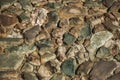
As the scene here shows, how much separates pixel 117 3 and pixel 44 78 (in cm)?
202

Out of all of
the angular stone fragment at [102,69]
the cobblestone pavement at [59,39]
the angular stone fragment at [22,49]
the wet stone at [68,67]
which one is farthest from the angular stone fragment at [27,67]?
the angular stone fragment at [102,69]

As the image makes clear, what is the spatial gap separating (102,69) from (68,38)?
29.3 inches

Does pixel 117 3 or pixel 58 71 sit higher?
pixel 117 3

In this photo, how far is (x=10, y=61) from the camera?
443cm

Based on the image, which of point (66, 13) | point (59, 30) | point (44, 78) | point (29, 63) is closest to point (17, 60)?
point (29, 63)

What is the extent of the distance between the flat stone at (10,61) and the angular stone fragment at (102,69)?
985 mm

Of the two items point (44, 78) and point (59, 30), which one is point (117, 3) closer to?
point (59, 30)

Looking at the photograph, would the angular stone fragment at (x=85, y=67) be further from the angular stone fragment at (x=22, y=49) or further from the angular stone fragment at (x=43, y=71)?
the angular stone fragment at (x=22, y=49)

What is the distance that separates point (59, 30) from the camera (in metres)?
4.96

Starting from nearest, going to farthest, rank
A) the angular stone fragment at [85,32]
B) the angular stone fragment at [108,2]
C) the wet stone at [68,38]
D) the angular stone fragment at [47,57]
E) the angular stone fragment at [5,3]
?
the angular stone fragment at [47,57] → the wet stone at [68,38] → the angular stone fragment at [85,32] → the angular stone fragment at [5,3] → the angular stone fragment at [108,2]

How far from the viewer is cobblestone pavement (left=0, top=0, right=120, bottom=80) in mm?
4363

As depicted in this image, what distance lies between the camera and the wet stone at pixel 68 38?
15.7 feet

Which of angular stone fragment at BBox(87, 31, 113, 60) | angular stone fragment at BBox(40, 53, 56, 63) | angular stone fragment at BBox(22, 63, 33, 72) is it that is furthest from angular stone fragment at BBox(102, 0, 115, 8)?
angular stone fragment at BBox(22, 63, 33, 72)

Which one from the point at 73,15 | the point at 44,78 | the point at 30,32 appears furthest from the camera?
the point at 73,15
